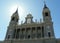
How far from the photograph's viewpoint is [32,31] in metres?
26.6

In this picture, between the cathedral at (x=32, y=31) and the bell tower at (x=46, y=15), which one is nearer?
the cathedral at (x=32, y=31)

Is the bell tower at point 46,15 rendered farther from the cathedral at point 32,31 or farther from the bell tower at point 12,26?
the bell tower at point 12,26

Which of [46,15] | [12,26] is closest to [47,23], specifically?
[46,15]

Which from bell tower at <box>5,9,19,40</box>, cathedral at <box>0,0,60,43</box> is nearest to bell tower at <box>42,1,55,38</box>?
cathedral at <box>0,0,60,43</box>

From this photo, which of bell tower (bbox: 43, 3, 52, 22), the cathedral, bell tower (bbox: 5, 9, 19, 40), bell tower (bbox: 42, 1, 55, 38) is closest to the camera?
the cathedral

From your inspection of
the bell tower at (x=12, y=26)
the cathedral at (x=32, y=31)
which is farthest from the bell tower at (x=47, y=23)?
the bell tower at (x=12, y=26)

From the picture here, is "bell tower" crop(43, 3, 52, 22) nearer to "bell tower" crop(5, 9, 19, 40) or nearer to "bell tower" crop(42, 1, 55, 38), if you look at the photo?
"bell tower" crop(42, 1, 55, 38)

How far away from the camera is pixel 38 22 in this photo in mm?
27266

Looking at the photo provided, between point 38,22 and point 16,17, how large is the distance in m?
6.74

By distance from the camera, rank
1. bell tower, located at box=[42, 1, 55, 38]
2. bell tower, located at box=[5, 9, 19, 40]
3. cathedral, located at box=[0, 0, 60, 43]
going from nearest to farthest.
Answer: cathedral, located at box=[0, 0, 60, 43]
bell tower, located at box=[42, 1, 55, 38]
bell tower, located at box=[5, 9, 19, 40]

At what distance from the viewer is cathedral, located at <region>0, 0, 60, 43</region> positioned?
24078mm

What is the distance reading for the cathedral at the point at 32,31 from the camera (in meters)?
24.1

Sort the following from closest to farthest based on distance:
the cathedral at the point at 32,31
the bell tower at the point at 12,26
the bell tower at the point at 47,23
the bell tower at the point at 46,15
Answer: the cathedral at the point at 32,31 < the bell tower at the point at 47,23 < the bell tower at the point at 12,26 < the bell tower at the point at 46,15

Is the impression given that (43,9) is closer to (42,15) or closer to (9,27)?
(42,15)
